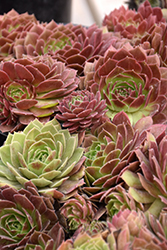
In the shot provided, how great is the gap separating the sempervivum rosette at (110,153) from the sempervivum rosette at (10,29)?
379 millimetres

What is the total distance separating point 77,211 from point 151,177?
Answer: 131mm

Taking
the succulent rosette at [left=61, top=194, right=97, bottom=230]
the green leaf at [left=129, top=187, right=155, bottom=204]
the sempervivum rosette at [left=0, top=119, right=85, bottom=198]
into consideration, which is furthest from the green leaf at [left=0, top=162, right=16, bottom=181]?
the green leaf at [left=129, top=187, right=155, bottom=204]

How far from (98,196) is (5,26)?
610 millimetres

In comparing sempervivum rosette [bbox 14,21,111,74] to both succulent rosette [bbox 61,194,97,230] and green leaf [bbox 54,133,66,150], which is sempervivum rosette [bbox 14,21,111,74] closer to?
green leaf [bbox 54,133,66,150]

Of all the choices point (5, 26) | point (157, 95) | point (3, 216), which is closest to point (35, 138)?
point (3, 216)

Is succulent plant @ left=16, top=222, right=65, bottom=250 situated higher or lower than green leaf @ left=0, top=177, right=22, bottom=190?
lower

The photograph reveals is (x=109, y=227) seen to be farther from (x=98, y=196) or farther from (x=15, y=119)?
(x=15, y=119)

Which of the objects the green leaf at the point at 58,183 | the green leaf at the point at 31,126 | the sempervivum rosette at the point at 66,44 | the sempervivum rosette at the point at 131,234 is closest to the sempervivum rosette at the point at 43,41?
the sempervivum rosette at the point at 66,44

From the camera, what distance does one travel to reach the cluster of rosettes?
450 mm

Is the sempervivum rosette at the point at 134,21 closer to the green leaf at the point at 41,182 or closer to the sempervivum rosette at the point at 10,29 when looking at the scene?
the sempervivum rosette at the point at 10,29

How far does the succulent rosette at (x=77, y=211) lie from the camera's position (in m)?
0.49

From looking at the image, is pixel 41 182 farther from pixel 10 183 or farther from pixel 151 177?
pixel 151 177

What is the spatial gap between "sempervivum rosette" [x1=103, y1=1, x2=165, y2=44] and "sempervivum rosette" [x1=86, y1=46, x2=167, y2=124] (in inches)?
7.8

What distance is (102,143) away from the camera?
56 cm
